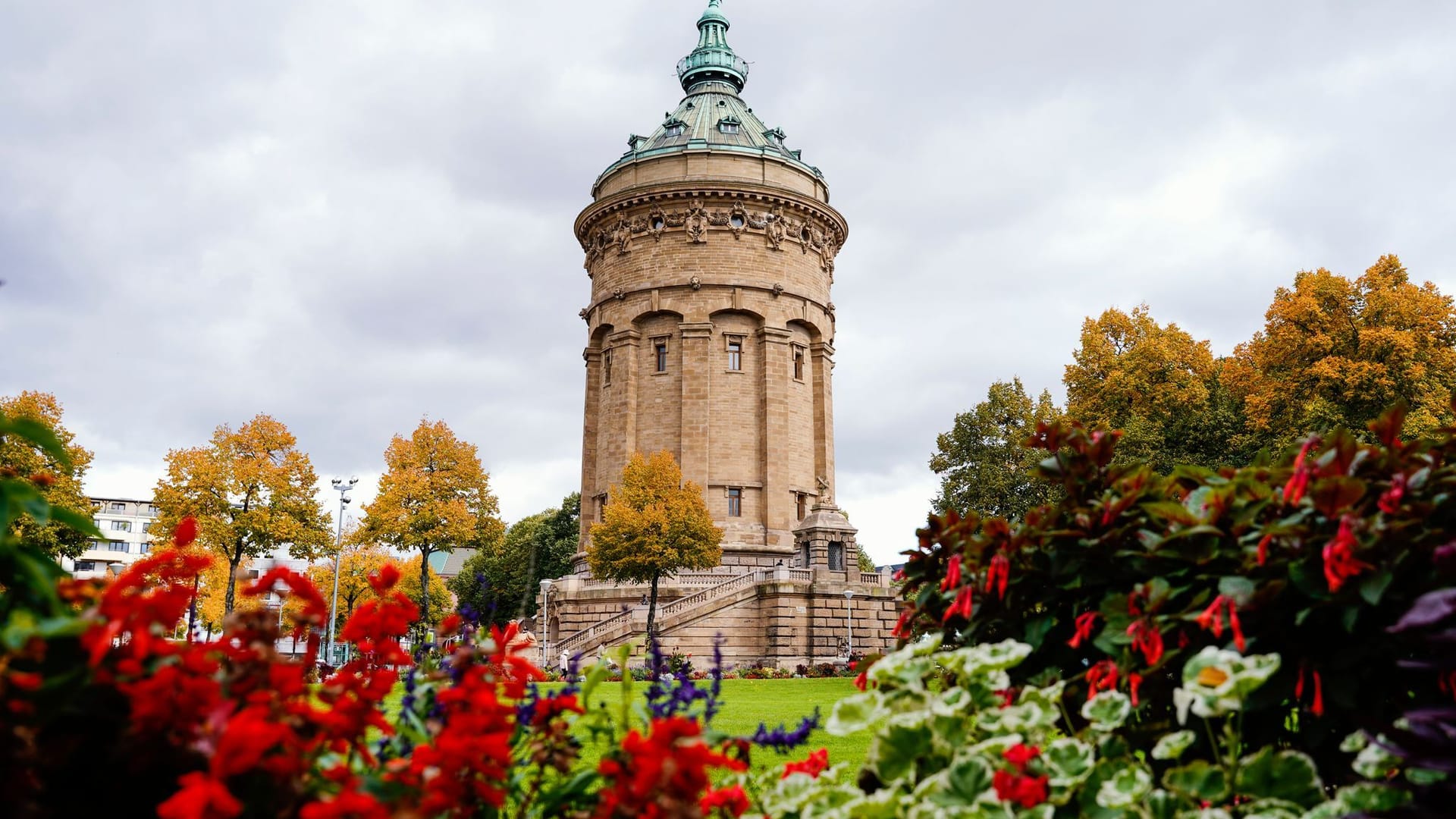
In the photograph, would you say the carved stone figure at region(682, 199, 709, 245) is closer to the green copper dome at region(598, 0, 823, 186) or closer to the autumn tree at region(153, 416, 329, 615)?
the green copper dome at region(598, 0, 823, 186)

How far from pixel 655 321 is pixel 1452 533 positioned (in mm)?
42554

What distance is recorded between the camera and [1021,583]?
3891 millimetres

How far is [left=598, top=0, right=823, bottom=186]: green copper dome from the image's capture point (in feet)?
152

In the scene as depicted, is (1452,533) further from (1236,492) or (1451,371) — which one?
(1451,371)

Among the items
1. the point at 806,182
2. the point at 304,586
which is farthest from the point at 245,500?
the point at 304,586

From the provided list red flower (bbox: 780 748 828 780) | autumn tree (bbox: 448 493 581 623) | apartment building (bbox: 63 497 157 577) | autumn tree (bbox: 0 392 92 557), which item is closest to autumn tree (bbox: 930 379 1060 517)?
autumn tree (bbox: 448 493 581 623)

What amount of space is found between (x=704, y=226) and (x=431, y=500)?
628 inches

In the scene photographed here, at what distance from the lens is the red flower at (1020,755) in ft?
10.1

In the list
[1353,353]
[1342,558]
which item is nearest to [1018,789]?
[1342,558]

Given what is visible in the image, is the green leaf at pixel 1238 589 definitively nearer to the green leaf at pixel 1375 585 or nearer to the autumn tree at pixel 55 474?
the green leaf at pixel 1375 585

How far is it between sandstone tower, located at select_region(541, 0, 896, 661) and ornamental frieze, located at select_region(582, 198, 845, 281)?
67 mm

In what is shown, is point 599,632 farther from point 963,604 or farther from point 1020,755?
point 1020,755

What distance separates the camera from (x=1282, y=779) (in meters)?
3.01

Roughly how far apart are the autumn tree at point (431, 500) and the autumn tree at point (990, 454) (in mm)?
20215
